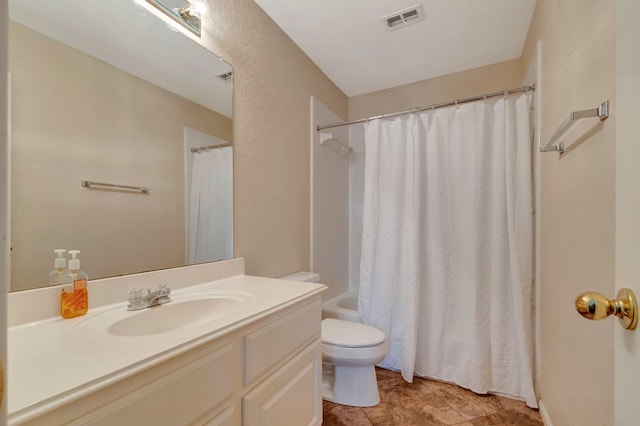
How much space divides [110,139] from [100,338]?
0.67 meters

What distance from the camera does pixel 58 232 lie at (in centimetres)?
84

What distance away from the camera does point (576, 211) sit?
103 centimetres

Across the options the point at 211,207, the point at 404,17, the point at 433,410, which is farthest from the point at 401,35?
the point at 433,410

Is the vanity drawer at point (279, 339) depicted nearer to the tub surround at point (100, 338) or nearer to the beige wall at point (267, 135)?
the tub surround at point (100, 338)

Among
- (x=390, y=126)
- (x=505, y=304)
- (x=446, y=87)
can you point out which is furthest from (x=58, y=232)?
(x=446, y=87)

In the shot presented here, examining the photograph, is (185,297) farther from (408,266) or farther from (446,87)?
(446,87)

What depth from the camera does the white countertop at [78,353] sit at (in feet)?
1.48

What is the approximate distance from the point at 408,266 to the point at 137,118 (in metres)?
1.75

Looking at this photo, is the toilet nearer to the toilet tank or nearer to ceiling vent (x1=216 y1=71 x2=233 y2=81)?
the toilet tank

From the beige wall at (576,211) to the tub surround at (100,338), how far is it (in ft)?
3.10

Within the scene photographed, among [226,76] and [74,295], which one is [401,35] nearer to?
[226,76]

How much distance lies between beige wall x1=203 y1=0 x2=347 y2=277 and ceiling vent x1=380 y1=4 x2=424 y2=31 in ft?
2.14

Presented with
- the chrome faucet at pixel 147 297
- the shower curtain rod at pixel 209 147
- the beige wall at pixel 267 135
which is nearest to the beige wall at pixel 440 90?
the beige wall at pixel 267 135

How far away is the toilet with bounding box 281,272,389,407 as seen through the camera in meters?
1.57
